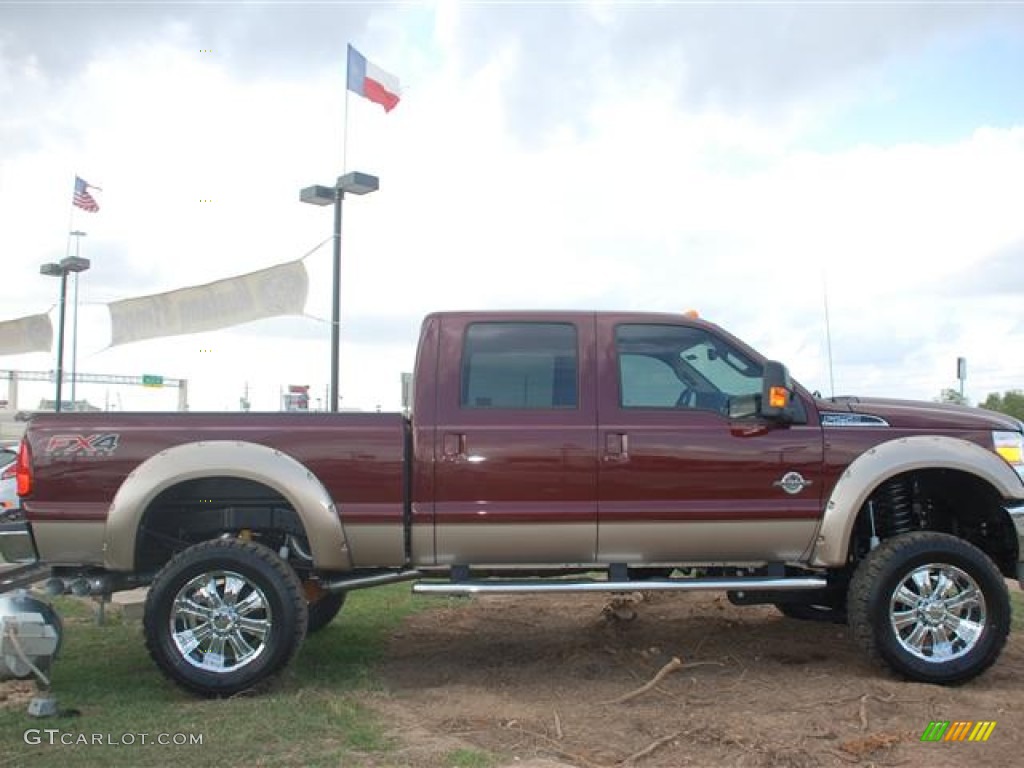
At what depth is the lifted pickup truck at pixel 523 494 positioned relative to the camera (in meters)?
5.31

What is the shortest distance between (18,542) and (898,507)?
5087 millimetres

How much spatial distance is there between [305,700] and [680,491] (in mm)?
2288

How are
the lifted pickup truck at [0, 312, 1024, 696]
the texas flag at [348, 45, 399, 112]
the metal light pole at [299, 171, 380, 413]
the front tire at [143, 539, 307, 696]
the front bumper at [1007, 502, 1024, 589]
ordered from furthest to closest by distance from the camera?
the texas flag at [348, 45, 399, 112], the metal light pole at [299, 171, 380, 413], the front bumper at [1007, 502, 1024, 589], the lifted pickup truck at [0, 312, 1024, 696], the front tire at [143, 539, 307, 696]

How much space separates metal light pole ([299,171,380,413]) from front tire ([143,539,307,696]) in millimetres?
8043

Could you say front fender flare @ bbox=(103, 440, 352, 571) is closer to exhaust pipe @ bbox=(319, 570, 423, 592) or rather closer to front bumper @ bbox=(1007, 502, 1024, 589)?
exhaust pipe @ bbox=(319, 570, 423, 592)

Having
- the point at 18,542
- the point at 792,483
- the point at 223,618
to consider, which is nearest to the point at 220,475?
the point at 223,618

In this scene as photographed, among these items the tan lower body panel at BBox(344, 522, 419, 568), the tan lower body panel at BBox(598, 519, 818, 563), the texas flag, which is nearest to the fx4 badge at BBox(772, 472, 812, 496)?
the tan lower body panel at BBox(598, 519, 818, 563)

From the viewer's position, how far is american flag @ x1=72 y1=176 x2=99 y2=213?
25.8 metres

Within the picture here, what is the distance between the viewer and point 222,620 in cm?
529

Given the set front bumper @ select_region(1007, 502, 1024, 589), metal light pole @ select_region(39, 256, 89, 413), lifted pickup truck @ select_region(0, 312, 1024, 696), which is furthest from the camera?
metal light pole @ select_region(39, 256, 89, 413)

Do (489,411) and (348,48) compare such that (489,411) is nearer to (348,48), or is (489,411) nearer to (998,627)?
(998,627)

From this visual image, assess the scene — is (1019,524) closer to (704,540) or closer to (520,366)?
(704,540)

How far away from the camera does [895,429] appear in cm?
Result: 561

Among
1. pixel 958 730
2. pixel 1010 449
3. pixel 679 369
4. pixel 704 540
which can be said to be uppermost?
pixel 679 369
